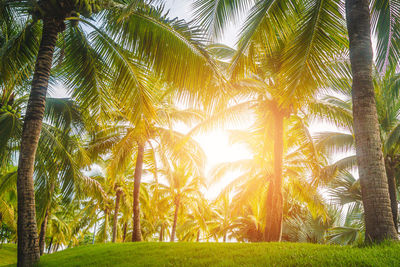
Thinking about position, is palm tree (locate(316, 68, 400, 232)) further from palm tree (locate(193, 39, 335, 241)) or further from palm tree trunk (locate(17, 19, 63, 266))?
palm tree trunk (locate(17, 19, 63, 266))

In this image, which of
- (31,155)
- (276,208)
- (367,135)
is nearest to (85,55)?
(31,155)

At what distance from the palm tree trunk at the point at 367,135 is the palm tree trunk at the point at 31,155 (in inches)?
253

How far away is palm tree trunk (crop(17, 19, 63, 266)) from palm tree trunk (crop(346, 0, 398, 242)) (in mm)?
6429

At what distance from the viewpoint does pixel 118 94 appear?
276 inches

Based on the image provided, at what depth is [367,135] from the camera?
4.05 m

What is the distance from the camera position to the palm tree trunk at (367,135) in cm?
378

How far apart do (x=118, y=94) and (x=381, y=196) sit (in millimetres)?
6192

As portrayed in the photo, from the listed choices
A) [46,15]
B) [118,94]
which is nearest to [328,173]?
[118,94]

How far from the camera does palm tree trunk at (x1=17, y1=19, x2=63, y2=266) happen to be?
17.9ft

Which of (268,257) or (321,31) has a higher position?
(321,31)

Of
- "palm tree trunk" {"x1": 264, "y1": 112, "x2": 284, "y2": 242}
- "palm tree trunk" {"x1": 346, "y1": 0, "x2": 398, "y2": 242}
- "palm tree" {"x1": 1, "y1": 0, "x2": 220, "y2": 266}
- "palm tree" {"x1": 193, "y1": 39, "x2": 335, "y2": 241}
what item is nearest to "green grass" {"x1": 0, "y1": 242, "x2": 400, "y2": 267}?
"palm tree trunk" {"x1": 346, "y1": 0, "x2": 398, "y2": 242}

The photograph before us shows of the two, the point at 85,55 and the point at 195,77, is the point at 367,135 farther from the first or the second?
the point at 85,55

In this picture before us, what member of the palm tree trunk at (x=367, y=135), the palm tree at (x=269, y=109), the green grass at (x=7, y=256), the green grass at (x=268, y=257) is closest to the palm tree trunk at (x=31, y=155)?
the green grass at (x=268, y=257)

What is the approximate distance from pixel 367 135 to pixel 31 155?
6.74 metres
